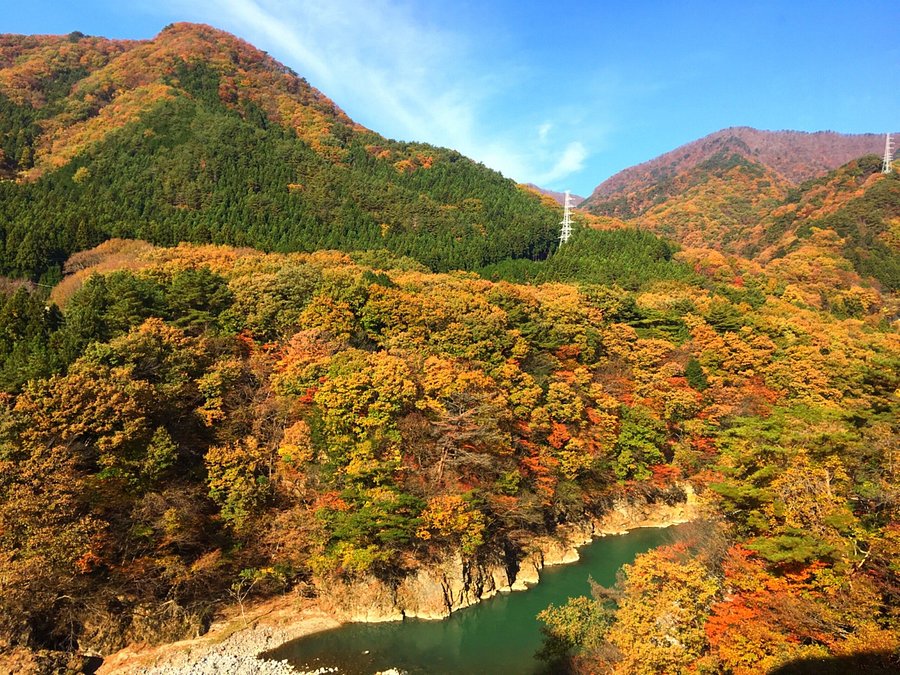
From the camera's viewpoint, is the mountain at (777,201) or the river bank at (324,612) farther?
the mountain at (777,201)

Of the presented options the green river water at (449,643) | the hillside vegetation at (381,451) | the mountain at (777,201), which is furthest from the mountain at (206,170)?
the green river water at (449,643)

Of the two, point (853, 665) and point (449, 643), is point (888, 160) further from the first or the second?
point (449, 643)

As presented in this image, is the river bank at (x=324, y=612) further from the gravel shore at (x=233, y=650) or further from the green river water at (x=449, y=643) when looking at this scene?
the green river water at (x=449, y=643)

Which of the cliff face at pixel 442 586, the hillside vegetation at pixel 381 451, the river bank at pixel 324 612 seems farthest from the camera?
the cliff face at pixel 442 586

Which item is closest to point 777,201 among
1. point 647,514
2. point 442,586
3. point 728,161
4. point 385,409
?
point 728,161

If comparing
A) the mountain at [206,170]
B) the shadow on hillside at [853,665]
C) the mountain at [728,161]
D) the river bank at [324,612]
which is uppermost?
the mountain at [728,161]

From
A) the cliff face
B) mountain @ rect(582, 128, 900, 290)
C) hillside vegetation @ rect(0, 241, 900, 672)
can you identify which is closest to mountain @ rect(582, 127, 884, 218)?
mountain @ rect(582, 128, 900, 290)

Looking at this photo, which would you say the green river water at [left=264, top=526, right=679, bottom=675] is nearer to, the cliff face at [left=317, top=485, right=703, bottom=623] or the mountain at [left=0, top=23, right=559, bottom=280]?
the cliff face at [left=317, top=485, right=703, bottom=623]
